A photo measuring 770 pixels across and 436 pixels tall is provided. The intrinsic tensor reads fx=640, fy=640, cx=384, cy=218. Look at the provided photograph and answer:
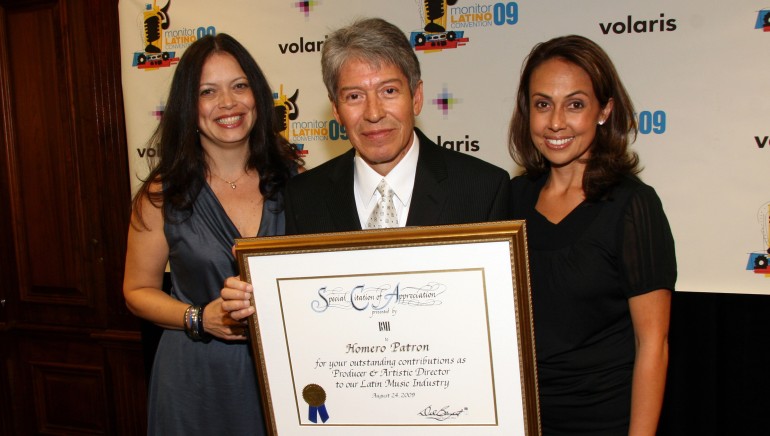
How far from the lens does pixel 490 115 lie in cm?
324

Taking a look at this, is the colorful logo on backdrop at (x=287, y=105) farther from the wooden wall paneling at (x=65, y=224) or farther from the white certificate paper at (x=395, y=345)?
the white certificate paper at (x=395, y=345)

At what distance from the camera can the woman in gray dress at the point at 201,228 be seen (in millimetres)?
2150

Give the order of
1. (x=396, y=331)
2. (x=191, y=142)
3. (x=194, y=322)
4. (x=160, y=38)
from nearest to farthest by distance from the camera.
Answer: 1. (x=396, y=331)
2. (x=194, y=322)
3. (x=191, y=142)
4. (x=160, y=38)

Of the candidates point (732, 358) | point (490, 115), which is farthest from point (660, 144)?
point (732, 358)

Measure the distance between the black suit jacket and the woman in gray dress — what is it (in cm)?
29

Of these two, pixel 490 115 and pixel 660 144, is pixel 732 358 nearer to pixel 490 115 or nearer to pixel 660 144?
pixel 660 144

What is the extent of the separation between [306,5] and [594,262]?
2.36 meters

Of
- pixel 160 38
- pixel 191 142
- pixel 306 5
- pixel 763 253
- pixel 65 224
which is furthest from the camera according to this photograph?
pixel 65 224

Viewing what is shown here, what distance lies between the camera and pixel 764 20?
110 inches

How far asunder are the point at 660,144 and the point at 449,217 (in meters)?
1.67

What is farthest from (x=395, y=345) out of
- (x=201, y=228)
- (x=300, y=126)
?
(x=300, y=126)

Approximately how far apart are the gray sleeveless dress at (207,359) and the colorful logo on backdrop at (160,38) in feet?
6.03

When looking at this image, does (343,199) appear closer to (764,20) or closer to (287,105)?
(287,105)
